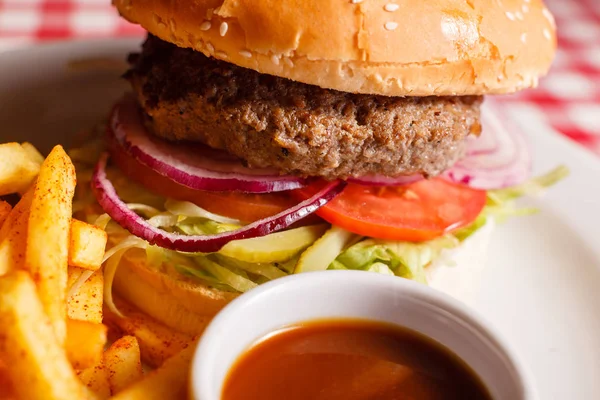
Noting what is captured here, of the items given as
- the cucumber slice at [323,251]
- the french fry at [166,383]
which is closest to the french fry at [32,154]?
the french fry at [166,383]

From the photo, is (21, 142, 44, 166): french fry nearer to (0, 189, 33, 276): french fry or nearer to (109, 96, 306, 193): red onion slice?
(0, 189, 33, 276): french fry

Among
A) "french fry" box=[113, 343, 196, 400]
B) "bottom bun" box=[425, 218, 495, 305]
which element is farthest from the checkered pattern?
"french fry" box=[113, 343, 196, 400]

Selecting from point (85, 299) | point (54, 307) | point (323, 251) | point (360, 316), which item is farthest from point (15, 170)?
point (360, 316)

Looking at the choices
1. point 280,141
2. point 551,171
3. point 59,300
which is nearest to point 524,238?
point 551,171

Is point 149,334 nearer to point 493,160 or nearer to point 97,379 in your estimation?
point 97,379

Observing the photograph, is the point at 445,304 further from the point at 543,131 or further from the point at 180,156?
the point at 543,131
